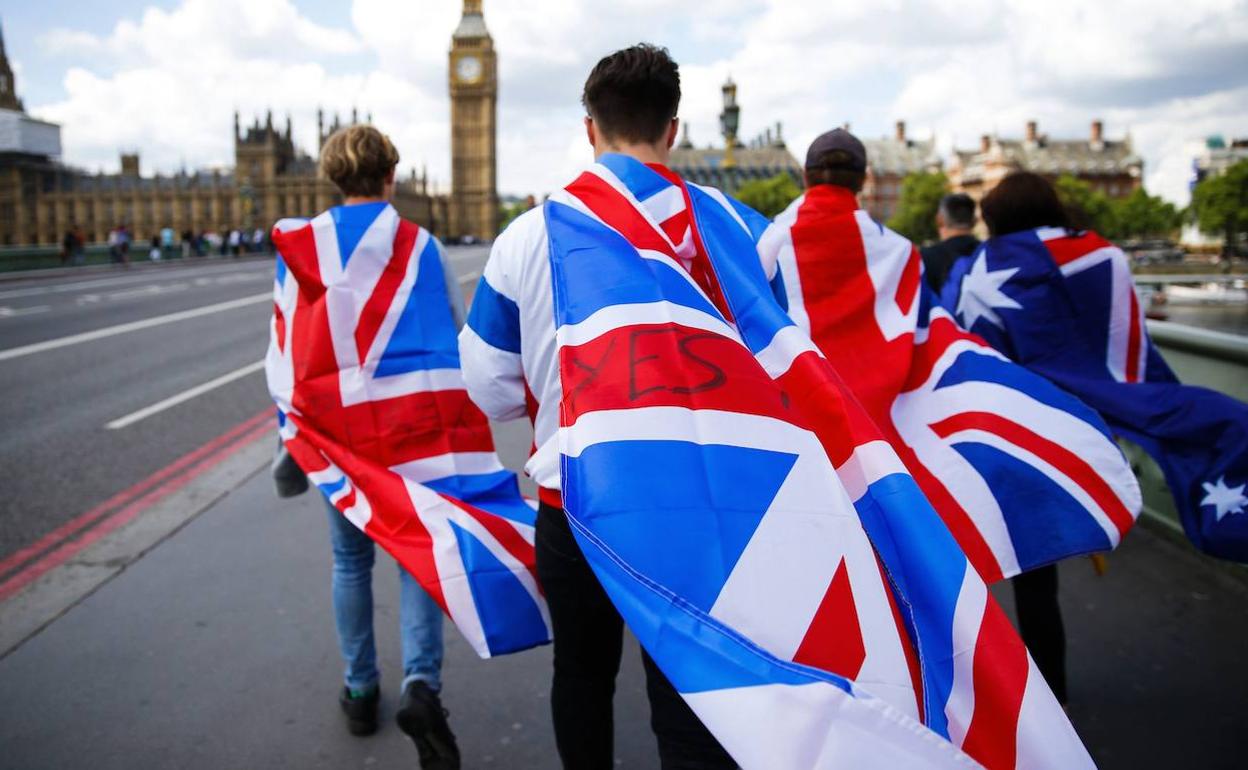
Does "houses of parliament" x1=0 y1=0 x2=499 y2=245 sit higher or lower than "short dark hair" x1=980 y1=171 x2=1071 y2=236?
higher

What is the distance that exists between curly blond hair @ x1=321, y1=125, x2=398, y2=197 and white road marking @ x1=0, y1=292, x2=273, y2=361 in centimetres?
1063

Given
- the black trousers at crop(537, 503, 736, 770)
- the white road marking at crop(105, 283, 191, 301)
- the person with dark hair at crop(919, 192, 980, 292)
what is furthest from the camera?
the white road marking at crop(105, 283, 191, 301)

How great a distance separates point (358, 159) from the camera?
297cm

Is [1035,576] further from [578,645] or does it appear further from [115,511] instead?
[115,511]

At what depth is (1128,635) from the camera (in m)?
3.82

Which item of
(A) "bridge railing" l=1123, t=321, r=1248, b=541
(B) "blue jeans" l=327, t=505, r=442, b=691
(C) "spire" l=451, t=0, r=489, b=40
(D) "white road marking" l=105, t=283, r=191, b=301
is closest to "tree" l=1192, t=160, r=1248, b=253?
(D) "white road marking" l=105, t=283, r=191, b=301

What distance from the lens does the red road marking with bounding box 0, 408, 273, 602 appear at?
4.56m

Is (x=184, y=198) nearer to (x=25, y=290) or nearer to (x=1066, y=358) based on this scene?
(x=25, y=290)

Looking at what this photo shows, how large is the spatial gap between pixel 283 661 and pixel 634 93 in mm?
2719

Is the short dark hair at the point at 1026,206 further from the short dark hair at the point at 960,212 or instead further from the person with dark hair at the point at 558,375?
the person with dark hair at the point at 558,375

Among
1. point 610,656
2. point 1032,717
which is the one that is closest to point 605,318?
point 610,656

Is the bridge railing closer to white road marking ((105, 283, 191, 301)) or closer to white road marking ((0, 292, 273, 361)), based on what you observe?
white road marking ((0, 292, 273, 361))

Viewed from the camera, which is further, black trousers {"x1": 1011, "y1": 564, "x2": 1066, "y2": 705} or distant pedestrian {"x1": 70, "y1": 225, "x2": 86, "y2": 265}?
distant pedestrian {"x1": 70, "y1": 225, "x2": 86, "y2": 265}

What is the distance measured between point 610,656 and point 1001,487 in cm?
134
